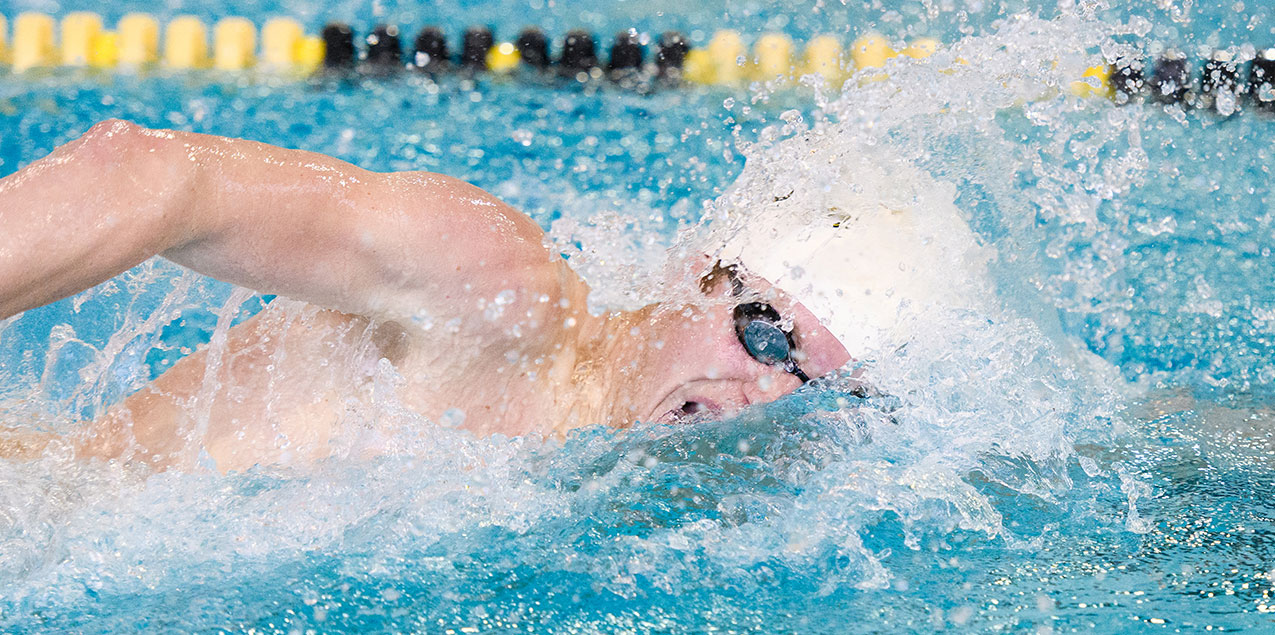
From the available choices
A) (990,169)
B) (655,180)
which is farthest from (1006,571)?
(655,180)

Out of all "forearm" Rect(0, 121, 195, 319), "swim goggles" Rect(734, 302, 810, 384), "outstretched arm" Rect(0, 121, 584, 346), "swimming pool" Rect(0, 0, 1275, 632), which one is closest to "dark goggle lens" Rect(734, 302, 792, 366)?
"swim goggles" Rect(734, 302, 810, 384)

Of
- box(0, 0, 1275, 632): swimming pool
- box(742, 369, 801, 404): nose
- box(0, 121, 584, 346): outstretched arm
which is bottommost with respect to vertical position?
box(0, 0, 1275, 632): swimming pool

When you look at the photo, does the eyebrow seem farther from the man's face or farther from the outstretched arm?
the outstretched arm

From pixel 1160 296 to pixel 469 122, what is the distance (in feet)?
6.93

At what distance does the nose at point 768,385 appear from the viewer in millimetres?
1485

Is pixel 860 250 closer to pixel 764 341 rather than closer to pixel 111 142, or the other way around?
pixel 764 341

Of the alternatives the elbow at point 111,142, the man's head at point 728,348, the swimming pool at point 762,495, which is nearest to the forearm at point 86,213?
the elbow at point 111,142

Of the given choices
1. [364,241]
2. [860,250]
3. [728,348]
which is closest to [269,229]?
[364,241]

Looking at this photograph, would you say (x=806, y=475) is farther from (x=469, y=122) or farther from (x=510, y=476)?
(x=469, y=122)

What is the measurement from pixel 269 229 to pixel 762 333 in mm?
673

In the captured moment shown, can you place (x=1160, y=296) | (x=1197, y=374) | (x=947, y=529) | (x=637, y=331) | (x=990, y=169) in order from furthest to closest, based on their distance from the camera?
(x=1160, y=296) → (x=1197, y=374) → (x=990, y=169) → (x=637, y=331) → (x=947, y=529)

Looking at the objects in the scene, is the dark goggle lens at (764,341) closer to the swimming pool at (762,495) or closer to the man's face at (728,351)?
the man's face at (728,351)

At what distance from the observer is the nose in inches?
58.5

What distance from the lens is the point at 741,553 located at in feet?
4.05
